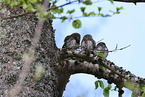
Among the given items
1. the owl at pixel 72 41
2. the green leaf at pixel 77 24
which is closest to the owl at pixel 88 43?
the owl at pixel 72 41

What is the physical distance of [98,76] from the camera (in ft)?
6.66

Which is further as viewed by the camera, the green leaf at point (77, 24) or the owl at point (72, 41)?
the owl at point (72, 41)

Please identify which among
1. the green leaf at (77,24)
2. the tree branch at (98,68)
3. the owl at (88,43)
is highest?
the green leaf at (77,24)

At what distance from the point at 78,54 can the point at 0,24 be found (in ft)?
2.56

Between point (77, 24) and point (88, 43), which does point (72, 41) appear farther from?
point (77, 24)

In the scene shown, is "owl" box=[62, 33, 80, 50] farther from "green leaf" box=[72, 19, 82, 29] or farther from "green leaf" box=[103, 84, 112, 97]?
"green leaf" box=[72, 19, 82, 29]

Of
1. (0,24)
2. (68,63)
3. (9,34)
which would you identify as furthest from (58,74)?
(0,24)

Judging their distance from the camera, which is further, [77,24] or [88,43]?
[88,43]

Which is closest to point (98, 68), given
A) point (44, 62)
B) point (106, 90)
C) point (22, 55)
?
point (106, 90)

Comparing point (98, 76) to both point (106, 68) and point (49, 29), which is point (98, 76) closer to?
point (106, 68)

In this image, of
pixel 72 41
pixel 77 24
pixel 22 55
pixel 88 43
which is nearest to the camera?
pixel 77 24

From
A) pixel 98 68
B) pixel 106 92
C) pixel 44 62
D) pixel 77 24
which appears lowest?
pixel 106 92

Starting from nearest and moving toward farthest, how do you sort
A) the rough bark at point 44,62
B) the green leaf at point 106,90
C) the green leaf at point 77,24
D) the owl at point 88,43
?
the green leaf at point 77,24, the rough bark at point 44,62, the green leaf at point 106,90, the owl at point 88,43

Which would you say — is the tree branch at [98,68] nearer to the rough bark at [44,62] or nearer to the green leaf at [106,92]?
the rough bark at [44,62]
